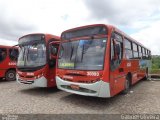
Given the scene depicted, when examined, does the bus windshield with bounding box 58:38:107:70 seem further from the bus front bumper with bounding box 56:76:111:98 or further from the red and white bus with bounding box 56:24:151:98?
the bus front bumper with bounding box 56:76:111:98

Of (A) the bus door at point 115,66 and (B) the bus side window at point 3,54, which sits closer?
(A) the bus door at point 115,66

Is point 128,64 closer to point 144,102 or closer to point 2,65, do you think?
point 144,102

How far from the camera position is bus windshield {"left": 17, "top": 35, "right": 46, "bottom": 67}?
8.41 m

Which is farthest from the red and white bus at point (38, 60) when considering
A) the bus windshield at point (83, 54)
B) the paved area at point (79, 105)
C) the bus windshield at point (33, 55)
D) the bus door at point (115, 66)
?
the bus door at point (115, 66)

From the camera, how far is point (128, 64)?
843cm

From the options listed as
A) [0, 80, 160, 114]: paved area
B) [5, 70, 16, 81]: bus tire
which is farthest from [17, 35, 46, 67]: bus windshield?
[5, 70, 16, 81]: bus tire

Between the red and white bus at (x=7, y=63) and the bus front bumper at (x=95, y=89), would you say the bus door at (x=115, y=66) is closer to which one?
the bus front bumper at (x=95, y=89)

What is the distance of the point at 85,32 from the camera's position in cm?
693

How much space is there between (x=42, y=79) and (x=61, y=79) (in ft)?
4.48

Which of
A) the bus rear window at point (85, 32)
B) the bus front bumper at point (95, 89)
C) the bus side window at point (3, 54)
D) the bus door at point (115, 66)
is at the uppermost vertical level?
the bus rear window at point (85, 32)

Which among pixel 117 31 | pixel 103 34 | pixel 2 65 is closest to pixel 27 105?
pixel 103 34

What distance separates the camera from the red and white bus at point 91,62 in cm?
613

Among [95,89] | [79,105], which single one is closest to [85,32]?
[95,89]

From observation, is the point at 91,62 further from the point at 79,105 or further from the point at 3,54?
the point at 3,54
